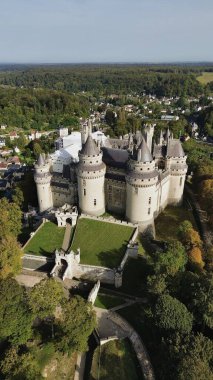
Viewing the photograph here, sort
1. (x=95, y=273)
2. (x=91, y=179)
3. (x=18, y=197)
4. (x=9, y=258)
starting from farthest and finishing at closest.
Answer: (x=18, y=197) < (x=91, y=179) < (x=95, y=273) < (x=9, y=258)

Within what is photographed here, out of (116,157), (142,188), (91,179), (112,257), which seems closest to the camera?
(112,257)

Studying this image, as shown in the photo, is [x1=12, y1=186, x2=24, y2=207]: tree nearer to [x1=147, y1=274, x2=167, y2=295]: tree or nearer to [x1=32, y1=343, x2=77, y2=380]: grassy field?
[x1=32, y1=343, x2=77, y2=380]: grassy field

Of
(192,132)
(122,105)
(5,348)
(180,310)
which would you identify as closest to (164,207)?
(180,310)

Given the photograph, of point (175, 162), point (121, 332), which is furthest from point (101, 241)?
point (175, 162)

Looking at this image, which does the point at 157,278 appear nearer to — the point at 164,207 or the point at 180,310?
the point at 180,310

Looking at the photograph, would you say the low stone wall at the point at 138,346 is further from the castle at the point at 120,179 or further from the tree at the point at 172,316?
the castle at the point at 120,179

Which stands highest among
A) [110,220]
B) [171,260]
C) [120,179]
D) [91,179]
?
[91,179]

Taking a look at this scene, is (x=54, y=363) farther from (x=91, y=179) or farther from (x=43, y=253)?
(x=91, y=179)
